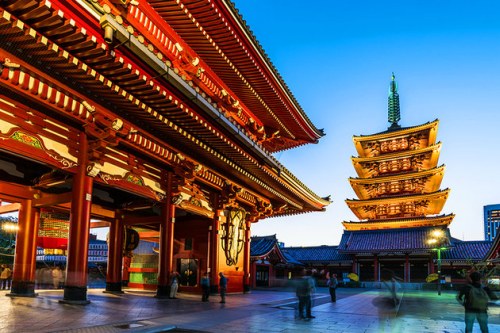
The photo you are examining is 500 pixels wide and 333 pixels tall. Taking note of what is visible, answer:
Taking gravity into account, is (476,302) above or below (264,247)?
above

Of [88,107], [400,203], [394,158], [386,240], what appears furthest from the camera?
[394,158]

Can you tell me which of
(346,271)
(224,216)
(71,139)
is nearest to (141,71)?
(71,139)

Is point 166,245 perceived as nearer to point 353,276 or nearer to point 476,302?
point 476,302

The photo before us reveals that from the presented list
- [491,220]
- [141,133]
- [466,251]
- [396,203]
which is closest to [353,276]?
[396,203]

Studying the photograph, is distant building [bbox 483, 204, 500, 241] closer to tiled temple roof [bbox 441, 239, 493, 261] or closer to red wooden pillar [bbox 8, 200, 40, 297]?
tiled temple roof [bbox 441, 239, 493, 261]

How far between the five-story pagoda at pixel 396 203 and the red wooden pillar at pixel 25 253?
3600 cm

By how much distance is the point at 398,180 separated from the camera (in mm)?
48281

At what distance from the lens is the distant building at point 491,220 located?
180875 millimetres

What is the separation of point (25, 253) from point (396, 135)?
44.9m

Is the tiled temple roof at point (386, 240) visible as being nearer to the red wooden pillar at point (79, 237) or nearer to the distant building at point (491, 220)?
the red wooden pillar at point (79, 237)

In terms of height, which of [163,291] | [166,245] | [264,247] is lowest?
[163,291]

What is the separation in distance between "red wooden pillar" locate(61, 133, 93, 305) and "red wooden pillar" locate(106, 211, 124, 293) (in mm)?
7739

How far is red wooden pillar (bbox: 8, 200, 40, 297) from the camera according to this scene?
1437 cm

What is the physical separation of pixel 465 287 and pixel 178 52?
11.9 meters
